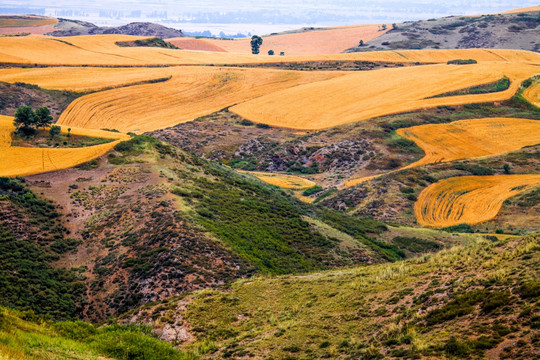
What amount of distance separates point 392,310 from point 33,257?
23.2m

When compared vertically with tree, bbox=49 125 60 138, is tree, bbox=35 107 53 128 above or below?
above

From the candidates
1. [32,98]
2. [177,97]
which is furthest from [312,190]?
[32,98]

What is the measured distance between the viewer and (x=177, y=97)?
107062mm

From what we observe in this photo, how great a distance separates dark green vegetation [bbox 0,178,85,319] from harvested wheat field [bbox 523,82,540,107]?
85799mm

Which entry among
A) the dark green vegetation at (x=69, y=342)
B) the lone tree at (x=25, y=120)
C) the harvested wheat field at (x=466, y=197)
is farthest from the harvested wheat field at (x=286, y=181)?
the dark green vegetation at (x=69, y=342)

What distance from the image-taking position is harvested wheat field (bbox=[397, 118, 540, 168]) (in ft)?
265

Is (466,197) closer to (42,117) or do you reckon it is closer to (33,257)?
(42,117)

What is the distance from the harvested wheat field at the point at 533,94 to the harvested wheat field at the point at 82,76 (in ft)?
222

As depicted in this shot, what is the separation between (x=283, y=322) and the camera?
87.9 feet

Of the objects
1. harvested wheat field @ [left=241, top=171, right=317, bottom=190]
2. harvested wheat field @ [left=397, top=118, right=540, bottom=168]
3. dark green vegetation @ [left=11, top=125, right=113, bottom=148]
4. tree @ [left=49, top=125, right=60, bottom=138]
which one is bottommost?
harvested wheat field @ [left=241, top=171, right=317, bottom=190]

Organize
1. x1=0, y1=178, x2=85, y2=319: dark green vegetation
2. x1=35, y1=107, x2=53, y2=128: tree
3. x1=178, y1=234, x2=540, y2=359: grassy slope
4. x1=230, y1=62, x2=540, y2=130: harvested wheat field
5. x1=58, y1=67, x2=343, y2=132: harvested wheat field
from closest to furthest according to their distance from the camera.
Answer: x1=178, y1=234, x2=540, y2=359: grassy slope < x1=0, y1=178, x2=85, y2=319: dark green vegetation < x1=35, y1=107, x2=53, y2=128: tree < x1=58, y1=67, x2=343, y2=132: harvested wheat field < x1=230, y1=62, x2=540, y2=130: harvested wheat field

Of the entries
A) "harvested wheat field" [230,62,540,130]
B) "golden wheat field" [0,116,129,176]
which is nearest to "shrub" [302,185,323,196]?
"harvested wheat field" [230,62,540,130]

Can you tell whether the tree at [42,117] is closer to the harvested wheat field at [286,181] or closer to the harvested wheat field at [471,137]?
the harvested wheat field at [286,181]

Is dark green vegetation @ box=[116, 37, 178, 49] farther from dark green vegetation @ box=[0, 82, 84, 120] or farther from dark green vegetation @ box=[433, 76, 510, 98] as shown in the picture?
dark green vegetation @ box=[433, 76, 510, 98]
